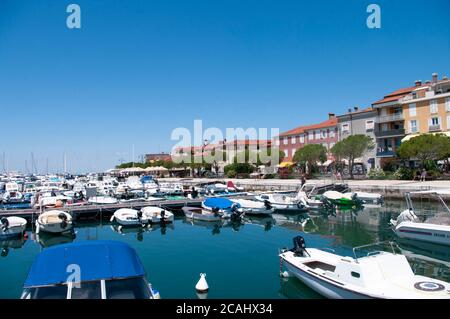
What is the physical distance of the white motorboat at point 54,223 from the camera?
24047 millimetres

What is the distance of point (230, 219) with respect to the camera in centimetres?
2914

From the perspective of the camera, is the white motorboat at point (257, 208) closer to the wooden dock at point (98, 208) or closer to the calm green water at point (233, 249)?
the calm green water at point (233, 249)

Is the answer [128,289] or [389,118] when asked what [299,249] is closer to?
[128,289]

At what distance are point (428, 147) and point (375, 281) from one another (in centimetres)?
4002

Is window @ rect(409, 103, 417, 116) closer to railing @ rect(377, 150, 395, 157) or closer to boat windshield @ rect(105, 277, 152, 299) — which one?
railing @ rect(377, 150, 395, 157)

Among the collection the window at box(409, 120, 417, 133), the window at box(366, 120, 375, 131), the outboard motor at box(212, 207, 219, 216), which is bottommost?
the outboard motor at box(212, 207, 219, 216)

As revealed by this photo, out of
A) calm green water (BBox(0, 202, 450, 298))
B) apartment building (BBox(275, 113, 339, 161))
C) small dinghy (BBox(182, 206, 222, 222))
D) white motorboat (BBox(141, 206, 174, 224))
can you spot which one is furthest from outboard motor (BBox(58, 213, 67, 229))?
apartment building (BBox(275, 113, 339, 161))

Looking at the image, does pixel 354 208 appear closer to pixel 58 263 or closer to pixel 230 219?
pixel 230 219

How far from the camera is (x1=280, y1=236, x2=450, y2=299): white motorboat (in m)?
9.32

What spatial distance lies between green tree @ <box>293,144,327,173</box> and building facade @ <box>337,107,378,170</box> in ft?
21.0

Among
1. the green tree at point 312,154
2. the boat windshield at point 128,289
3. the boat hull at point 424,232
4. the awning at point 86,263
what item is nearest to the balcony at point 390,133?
the green tree at point 312,154

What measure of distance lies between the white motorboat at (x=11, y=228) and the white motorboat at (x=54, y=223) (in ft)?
3.78

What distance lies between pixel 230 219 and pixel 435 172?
102ft

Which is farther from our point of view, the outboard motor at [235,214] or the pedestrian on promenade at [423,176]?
the pedestrian on promenade at [423,176]
